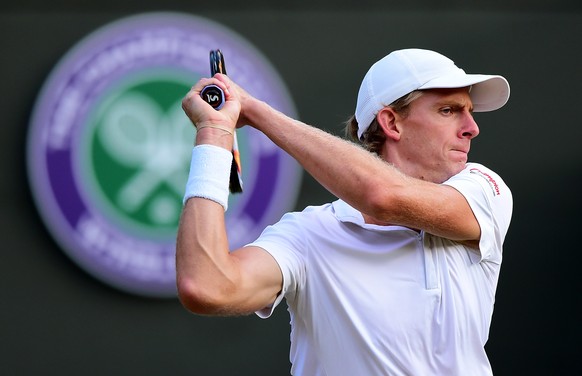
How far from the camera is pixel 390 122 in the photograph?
274 centimetres

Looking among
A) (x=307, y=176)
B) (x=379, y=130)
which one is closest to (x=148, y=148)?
(x=307, y=176)

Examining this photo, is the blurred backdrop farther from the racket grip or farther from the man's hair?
the racket grip

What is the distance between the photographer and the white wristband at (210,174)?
2.28 m

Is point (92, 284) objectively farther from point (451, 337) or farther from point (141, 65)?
point (451, 337)

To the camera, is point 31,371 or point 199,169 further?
point 31,371

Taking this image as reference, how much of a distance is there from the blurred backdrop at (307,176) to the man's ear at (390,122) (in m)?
1.61

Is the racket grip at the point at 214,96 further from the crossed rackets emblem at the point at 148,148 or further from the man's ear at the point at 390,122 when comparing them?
the crossed rackets emblem at the point at 148,148

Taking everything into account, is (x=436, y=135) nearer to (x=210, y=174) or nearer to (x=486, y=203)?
(x=486, y=203)

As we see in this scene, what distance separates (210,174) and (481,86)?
0.92 meters

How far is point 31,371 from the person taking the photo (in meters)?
4.23

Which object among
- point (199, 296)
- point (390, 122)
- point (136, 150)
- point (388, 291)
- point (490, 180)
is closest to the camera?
point (199, 296)

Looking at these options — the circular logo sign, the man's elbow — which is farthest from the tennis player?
the circular logo sign

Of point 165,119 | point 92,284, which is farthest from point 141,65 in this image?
point 92,284

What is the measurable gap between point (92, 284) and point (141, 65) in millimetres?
950
